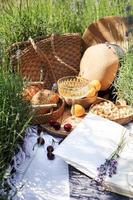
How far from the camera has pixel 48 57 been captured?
2098mm

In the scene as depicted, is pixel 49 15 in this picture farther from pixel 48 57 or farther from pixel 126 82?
pixel 126 82

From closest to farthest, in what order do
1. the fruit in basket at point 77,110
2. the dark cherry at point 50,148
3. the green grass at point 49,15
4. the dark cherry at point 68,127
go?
the dark cherry at point 50,148 < the dark cherry at point 68,127 < the fruit in basket at point 77,110 < the green grass at point 49,15

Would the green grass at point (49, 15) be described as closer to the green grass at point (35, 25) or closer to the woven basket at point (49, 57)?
the green grass at point (35, 25)

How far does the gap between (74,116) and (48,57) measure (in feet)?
1.27

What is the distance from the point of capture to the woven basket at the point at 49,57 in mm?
2020

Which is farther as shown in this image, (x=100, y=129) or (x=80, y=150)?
(x=100, y=129)

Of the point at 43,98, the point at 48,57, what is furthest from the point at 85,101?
the point at 48,57

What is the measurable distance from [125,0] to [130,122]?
873 millimetres

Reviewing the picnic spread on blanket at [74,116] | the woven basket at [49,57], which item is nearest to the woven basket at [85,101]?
the picnic spread on blanket at [74,116]

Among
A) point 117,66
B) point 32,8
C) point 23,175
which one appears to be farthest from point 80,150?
point 32,8

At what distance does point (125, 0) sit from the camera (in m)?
2.42

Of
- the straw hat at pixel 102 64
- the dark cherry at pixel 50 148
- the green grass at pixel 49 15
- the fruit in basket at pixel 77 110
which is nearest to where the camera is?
the dark cherry at pixel 50 148

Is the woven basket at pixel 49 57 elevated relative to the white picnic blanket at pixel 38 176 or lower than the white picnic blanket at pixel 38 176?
elevated

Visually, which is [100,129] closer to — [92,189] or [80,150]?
[80,150]
